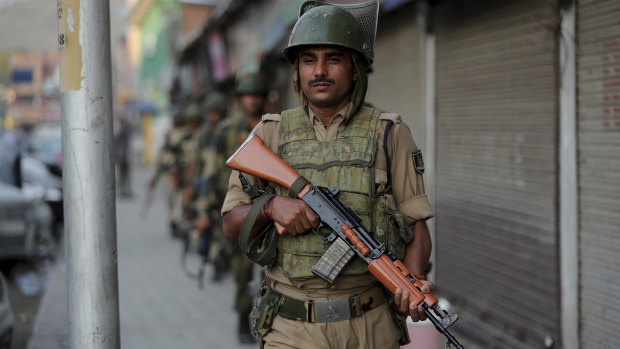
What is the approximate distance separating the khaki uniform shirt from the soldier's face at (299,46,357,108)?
0.30 feet

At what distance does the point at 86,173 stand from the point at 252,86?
Answer: 336cm

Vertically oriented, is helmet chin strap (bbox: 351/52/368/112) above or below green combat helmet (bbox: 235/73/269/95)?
below

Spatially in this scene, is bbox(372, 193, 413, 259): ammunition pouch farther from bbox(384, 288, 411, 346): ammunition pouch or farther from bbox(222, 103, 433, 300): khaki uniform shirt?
bbox(384, 288, 411, 346): ammunition pouch

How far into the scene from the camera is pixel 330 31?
2807mm

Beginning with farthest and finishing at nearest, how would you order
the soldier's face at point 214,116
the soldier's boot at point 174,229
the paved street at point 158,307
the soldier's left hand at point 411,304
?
the soldier's boot at point 174,229
the soldier's face at point 214,116
the paved street at point 158,307
the soldier's left hand at point 411,304

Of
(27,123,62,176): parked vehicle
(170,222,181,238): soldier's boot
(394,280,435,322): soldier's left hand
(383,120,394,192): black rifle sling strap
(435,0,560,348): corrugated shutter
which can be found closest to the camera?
(394,280,435,322): soldier's left hand

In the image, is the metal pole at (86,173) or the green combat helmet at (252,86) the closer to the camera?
the metal pole at (86,173)

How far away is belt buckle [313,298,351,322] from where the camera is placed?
2.81 metres

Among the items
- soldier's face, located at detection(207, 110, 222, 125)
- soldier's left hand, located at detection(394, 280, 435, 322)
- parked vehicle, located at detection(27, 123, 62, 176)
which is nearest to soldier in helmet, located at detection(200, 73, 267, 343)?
soldier's face, located at detection(207, 110, 222, 125)

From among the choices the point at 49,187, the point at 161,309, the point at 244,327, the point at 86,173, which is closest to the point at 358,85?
the point at 86,173

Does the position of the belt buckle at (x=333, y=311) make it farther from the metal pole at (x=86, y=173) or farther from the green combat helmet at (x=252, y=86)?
the green combat helmet at (x=252, y=86)

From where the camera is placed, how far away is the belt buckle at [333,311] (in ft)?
9.21

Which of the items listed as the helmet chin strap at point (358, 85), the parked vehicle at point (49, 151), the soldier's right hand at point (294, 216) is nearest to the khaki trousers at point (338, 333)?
the soldier's right hand at point (294, 216)

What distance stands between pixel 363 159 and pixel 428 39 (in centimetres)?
429
